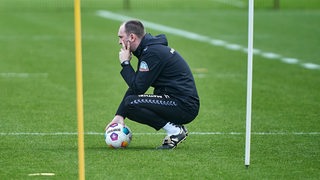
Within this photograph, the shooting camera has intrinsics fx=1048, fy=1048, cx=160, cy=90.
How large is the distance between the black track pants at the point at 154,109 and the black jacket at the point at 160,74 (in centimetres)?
8

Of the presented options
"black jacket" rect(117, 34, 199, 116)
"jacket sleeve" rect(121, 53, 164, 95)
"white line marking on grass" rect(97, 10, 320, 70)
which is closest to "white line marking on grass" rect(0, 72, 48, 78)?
"white line marking on grass" rect(97, 10, 320, 70)

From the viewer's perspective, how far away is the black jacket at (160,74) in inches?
480

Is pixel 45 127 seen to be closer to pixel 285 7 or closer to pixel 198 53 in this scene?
pixel 198 53

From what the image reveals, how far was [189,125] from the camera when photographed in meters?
14.5

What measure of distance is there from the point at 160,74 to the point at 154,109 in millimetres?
420

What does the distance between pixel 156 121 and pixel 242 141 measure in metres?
1.34

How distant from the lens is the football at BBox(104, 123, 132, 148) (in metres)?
12.3

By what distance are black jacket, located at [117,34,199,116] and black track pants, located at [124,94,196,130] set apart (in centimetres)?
8

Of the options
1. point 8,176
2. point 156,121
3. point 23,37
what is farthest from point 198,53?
point 8,176

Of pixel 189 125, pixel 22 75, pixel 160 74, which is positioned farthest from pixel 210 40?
pixel 160 74

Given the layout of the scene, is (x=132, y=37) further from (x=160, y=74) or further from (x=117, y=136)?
(x=117, y=136)

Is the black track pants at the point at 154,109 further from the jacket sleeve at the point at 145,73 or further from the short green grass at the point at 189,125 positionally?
the short green grass at the point at 189,125

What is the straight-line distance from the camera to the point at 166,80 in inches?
490

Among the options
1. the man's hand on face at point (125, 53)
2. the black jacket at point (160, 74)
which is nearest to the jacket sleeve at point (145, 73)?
the black jacket at point (160, 74)
